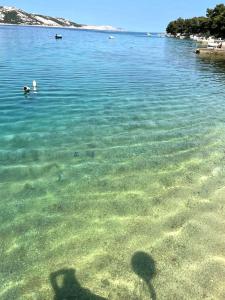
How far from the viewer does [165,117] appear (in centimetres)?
2086

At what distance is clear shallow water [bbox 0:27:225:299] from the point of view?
25.6 feet

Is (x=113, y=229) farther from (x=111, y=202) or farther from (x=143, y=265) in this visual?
(x=143, y=265)

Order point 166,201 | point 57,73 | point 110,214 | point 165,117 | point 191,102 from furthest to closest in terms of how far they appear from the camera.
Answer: point 57,73 → point 191,102 → point 165,117 → point 166,201 → point 110,214

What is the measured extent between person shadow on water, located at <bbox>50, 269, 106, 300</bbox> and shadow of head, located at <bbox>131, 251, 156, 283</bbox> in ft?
3.92

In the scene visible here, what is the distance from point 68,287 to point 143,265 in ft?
6.39

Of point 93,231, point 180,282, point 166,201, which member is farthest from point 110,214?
point 180,282

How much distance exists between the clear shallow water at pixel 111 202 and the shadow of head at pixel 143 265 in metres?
0.03

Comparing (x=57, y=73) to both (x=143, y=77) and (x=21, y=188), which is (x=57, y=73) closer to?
(x=143, y=77)

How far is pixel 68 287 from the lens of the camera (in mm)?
7539

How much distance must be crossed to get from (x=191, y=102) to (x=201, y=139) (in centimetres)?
934

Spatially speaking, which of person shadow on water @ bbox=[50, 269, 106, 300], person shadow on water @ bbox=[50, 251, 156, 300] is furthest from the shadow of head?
person shadow on water @ bbox=[50, 269, 106, 300]

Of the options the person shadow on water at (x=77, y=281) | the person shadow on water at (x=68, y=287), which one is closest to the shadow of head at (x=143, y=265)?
the person shadow on water at (x=77, y=281)

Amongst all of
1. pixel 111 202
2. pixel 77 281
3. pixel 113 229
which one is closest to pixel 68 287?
pixel 77 281

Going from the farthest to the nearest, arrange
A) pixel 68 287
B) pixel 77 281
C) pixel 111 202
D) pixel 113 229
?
pixel 111 202 → pixel 113 229 → pixel 77 281 → pixel 68 287
